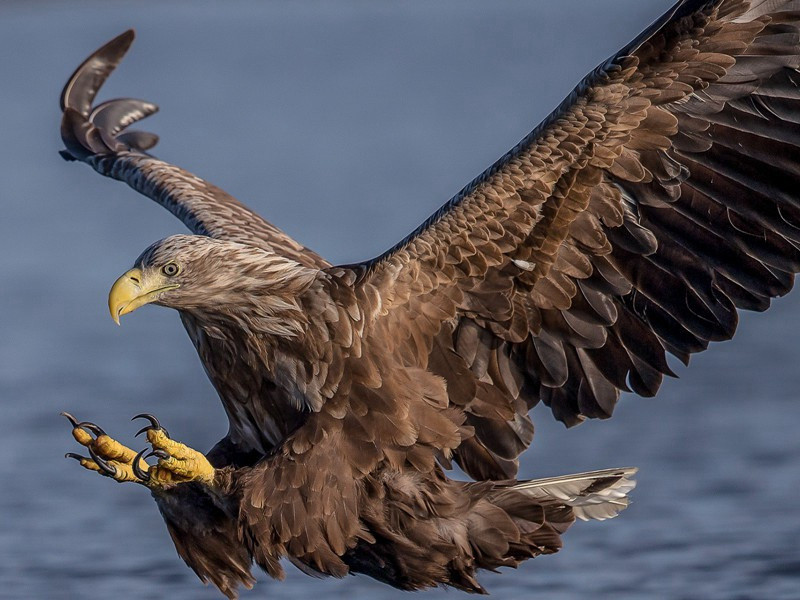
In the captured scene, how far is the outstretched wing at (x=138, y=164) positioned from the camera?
8.13m

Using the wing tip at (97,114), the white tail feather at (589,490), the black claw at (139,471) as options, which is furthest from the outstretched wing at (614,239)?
the wing tip at (97,114)

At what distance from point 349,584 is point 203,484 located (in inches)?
90.9

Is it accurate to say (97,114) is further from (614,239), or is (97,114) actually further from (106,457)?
(614,239)

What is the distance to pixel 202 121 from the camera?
2480 centimetres

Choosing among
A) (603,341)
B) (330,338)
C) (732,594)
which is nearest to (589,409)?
(603,341)

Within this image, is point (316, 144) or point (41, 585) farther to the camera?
point (316, 144)

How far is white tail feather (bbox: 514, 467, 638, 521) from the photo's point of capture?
684cm

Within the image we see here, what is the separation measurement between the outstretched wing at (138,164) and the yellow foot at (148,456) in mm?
1243

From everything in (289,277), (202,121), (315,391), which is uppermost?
(202,121)

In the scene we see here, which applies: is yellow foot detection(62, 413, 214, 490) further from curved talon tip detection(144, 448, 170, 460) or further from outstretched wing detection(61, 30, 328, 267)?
outstretched wing detection(61, 30, 328, 267)

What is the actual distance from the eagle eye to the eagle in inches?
0.5

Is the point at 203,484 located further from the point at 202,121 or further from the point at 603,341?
the point at 202,121

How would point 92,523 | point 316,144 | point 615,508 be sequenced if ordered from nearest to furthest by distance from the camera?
→ point 615,508
point 92,523
point 316,144

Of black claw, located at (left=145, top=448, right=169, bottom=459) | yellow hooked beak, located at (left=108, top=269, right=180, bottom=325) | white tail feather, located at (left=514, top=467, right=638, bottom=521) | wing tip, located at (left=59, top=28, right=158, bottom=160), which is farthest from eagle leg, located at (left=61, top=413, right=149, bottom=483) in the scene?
wing tip, located at (left=59, top=28, right=158, bottom=160)
